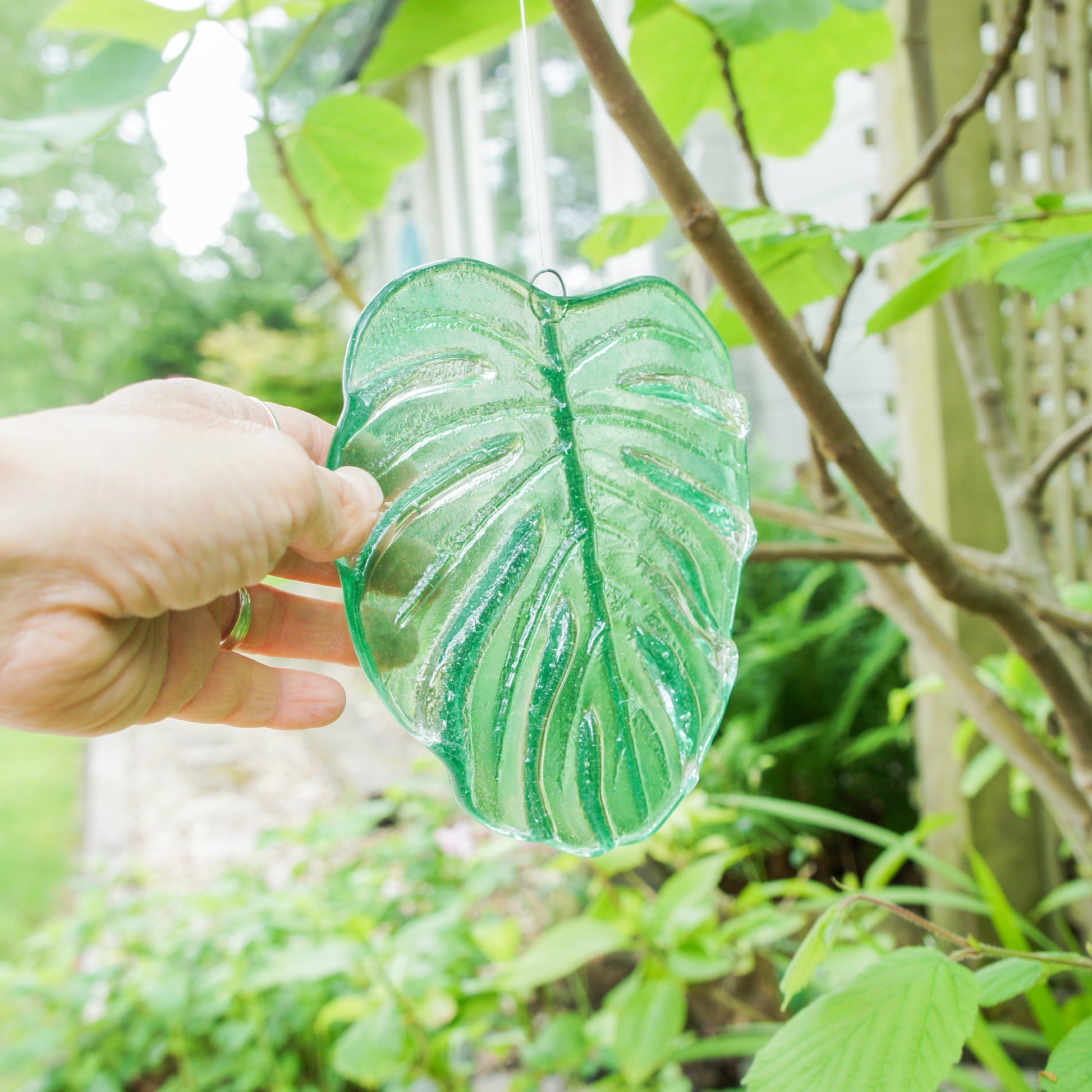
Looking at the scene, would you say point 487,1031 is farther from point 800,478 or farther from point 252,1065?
point 800,478

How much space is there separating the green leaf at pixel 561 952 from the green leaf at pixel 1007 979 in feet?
2.37

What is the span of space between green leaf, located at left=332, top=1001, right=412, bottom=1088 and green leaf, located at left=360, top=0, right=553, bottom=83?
1229mm

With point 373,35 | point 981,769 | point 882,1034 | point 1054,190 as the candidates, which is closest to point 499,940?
point 981,769

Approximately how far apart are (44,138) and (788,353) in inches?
21.0

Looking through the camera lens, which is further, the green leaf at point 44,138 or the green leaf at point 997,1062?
the green leaf at point 997,1062

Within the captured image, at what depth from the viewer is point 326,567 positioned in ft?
1.95

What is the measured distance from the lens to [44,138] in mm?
619

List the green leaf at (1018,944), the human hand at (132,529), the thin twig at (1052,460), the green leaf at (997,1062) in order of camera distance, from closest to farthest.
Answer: the human hand at (132,529) < the thin twig at (1052,460) < the green leaf at (997,1062) < the green leaf at (1018,944)

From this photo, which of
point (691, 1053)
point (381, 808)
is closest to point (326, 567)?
point (691, 1053)

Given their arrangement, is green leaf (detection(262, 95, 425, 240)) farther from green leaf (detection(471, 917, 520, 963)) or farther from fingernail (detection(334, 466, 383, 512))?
green leaf (detection(471, 917, 520, 963))

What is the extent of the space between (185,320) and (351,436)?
1228cm

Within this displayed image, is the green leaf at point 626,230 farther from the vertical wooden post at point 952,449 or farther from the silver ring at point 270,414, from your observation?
the vertical wooden post at point 952,449

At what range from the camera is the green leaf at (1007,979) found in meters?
0.54

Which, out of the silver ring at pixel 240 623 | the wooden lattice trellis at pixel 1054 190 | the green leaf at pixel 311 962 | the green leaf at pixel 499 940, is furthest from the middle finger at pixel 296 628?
the wooden lattice trellis at pixel 1054 190
